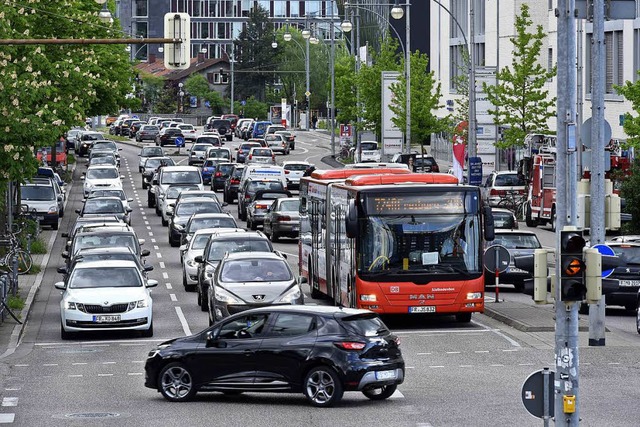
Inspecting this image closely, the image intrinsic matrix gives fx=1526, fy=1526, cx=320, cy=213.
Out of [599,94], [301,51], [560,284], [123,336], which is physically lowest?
[123,336]

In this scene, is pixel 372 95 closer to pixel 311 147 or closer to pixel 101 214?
pixel 311 147

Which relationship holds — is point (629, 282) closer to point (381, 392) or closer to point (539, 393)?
point (381, 392)

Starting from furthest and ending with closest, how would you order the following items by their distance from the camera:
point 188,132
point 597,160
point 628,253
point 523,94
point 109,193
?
point 188,132 → point 523,94 → point 109,193 → point 628,253 → point 597,160

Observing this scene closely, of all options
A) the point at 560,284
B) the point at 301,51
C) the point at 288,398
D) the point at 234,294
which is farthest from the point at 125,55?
the point at 301,51

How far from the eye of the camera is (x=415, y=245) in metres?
28.5

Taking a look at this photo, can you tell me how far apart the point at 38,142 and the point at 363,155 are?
59476mm

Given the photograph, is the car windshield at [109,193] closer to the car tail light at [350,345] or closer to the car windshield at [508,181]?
the car windshield at [508,181]

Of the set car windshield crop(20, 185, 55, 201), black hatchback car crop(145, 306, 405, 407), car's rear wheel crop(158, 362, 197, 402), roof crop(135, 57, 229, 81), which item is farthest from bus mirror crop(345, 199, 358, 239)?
roof crop(135, 57, 229, 81)

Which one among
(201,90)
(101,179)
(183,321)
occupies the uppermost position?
(201,90)

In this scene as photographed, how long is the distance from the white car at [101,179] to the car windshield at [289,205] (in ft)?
51.1

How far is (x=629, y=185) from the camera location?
4788 cm

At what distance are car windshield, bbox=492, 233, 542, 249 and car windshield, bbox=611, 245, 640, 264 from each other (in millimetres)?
5394

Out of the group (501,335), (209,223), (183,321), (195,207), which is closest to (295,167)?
(195,207)

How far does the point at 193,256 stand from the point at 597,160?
14184mm
